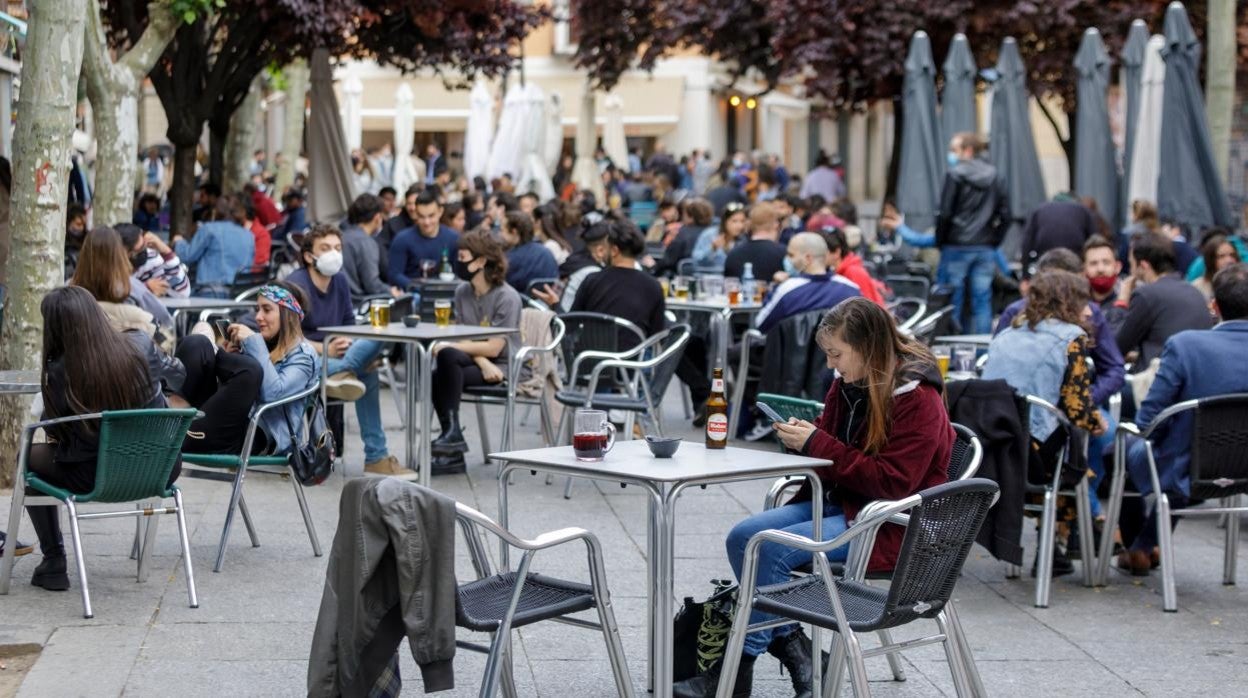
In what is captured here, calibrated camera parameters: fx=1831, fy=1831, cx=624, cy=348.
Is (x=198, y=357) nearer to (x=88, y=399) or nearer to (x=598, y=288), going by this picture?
(x=88, y=399)

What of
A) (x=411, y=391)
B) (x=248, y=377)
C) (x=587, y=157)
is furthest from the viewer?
(x=587, y=157)

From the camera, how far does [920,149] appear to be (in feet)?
58.7

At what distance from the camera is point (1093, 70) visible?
54.6ft

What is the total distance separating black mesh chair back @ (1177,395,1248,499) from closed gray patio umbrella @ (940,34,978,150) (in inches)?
420

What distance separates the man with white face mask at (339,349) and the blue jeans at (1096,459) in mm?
3808

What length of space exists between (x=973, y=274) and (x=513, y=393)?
673cm

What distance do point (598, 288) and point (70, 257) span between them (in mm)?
5625

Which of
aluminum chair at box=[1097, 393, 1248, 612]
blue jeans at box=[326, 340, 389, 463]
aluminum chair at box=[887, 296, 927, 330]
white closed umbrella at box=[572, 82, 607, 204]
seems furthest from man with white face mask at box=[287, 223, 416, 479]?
white closed umbrella at box=[572, 82, 607, 204]

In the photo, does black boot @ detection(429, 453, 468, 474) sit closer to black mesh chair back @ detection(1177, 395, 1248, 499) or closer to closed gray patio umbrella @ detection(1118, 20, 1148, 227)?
black mesh chair back @ detection(1177, 395, 1248, 499)

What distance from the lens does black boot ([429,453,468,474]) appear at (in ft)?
34.4

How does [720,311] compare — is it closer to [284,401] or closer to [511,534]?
[284,401]

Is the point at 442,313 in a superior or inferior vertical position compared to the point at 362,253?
inferior

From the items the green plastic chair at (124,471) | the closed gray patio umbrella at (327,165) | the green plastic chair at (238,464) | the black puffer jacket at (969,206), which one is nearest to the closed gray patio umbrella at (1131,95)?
the black puffer jacket at (969,206)

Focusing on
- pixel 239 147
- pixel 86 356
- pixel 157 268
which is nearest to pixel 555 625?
pixel 86 356
